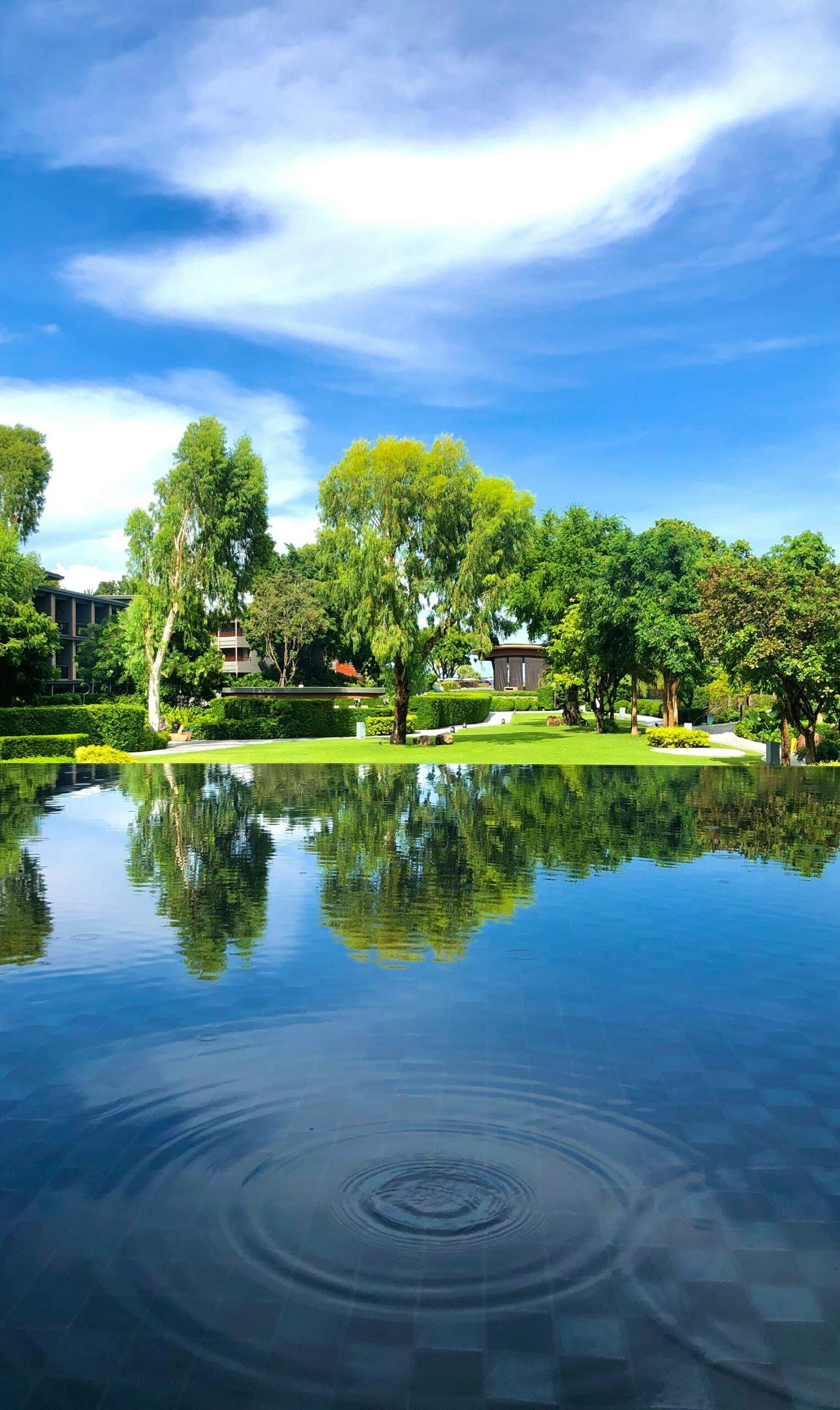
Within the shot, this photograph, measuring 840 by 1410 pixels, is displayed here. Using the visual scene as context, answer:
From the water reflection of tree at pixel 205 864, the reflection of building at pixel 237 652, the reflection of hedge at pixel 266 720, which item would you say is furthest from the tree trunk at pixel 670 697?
the reflection of building at pixel 237 652

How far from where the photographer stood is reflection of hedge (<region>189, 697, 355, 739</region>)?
47.5m

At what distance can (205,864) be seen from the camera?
512 inches

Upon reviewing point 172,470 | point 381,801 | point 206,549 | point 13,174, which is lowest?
point 381,801

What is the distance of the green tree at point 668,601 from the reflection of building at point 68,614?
152 feet

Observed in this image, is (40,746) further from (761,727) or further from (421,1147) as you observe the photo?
(421,1147)

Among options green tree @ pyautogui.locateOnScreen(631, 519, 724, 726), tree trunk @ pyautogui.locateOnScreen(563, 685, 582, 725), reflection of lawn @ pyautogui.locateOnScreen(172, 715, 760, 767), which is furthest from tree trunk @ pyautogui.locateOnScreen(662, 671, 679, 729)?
tree trunk @ pyautogui.locateOnScreen(563, 685, 582, 725)

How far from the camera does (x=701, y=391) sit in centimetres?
4194

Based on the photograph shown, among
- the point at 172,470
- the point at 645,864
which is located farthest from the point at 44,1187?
the point at 172,470

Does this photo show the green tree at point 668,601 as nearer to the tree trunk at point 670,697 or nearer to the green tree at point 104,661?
the tree trunk at point 670,697

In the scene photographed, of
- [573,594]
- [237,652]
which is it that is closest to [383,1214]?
[573,594]

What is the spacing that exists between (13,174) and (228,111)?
352 inches

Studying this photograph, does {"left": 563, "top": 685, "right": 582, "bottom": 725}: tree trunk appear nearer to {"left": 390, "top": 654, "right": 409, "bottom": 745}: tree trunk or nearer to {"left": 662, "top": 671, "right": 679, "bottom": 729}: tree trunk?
{"left": 662, "top": 671, "right": 679, "bottom": 729}: tree trunk

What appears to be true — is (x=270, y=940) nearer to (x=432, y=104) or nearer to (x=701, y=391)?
(x=432, y=104)

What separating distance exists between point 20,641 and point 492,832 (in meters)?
31.8
